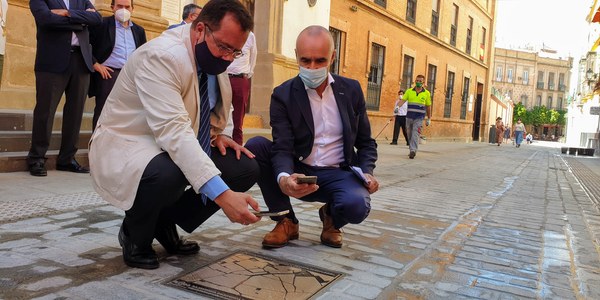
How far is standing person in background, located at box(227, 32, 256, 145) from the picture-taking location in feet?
17.8

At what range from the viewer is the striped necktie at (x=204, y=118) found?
2.53m

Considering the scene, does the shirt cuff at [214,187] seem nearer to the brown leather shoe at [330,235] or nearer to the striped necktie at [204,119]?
the striped necktie at [204,119]

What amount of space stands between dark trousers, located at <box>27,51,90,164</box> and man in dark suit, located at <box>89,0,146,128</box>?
156mm

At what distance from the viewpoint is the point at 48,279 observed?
2244 mm

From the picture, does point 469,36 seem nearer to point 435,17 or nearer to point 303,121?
point 435,17

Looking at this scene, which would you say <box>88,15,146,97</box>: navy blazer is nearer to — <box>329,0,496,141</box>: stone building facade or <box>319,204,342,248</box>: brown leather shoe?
<box>319,204,342,248</box>: brown leather shoe

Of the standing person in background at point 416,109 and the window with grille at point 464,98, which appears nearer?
the standing person in background at point 416,109

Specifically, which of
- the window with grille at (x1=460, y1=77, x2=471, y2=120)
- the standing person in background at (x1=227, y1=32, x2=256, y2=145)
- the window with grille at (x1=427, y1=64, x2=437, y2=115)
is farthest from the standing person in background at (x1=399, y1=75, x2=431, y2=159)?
the window with grille at (x1=460, y1=77, x2=471, y2=120)

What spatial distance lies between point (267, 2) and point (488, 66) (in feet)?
80.3

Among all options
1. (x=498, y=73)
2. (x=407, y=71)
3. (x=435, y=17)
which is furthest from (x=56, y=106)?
(x=498, y=73)

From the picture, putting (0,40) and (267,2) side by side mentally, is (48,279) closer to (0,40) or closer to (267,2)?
(0,40)

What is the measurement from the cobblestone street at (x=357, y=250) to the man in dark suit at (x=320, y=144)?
26 cm

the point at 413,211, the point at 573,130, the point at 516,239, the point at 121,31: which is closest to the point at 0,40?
the point at 121,31

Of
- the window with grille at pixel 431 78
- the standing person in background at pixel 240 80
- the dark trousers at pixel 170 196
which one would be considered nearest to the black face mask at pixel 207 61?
the dark trousers at pixel 170 196
